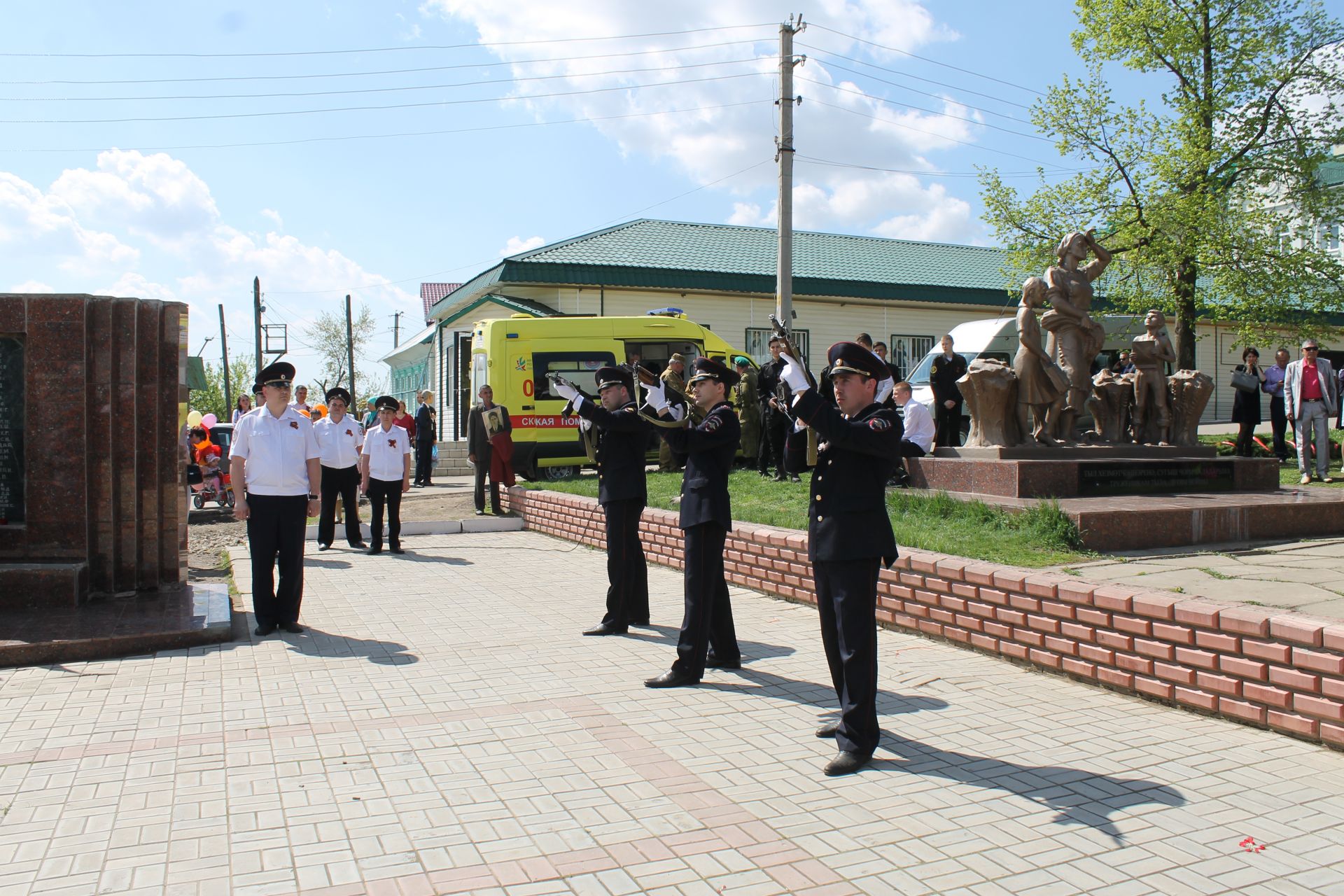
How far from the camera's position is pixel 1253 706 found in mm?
4723

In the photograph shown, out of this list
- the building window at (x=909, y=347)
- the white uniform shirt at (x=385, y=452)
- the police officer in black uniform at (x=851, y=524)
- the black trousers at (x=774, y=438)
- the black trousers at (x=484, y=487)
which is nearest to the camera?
the police officer in black uniform at (x=851, y=524)

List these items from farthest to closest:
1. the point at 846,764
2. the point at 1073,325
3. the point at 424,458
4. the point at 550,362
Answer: the point at 424,458, the point at 550,362, the point at 1073,325, the point at 846,764

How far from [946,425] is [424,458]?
36.2ft

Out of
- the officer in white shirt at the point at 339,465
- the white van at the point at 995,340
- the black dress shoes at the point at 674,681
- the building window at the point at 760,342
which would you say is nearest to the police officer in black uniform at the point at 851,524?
the black dress shoes at the point at 674,681

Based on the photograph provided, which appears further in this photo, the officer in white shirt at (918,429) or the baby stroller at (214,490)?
the baby stroller at (214,490)

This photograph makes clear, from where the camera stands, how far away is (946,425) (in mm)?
13406

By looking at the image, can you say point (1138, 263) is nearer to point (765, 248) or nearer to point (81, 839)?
point (765, 248)

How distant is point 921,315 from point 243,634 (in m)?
26.3

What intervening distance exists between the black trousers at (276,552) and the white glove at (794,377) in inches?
165

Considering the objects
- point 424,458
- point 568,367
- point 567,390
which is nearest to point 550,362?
point 568,367

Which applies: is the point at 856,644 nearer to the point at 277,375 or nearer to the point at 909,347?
the point at 277,375

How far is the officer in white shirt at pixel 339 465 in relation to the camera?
11406 millimetres

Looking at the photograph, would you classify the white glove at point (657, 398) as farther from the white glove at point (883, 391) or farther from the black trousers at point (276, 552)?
the black trousers at point (276, 552)

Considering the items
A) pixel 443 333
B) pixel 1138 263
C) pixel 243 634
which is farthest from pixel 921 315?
pixel 243 634
